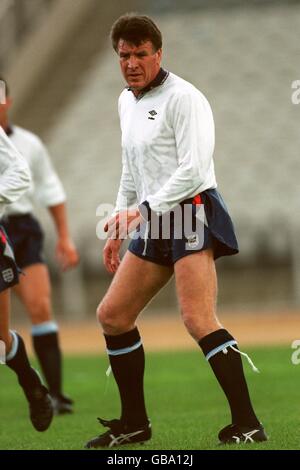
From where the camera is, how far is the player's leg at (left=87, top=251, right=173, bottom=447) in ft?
17.7

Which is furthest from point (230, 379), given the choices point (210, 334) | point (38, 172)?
point (38, 172)

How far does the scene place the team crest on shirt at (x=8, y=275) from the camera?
19.1 feet

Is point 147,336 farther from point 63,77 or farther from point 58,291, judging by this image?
point 63,77

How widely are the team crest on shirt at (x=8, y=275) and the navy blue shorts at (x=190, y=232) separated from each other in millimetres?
753

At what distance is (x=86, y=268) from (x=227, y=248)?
11979 millimetres

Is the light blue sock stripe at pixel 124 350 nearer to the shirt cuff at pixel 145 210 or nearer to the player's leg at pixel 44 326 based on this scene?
the shirt cuff at pixel 145 210

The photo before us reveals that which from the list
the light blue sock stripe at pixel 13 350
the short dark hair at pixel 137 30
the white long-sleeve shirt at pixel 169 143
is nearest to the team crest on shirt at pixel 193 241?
the white long-sleeve shirt at pixel 169 143

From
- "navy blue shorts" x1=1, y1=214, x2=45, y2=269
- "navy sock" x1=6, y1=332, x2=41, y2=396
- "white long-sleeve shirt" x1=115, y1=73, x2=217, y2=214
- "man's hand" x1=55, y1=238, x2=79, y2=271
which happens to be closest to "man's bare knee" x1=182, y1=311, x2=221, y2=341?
"white long-sleeve shirt" x1=115, y1=73, x2=217, y2=214

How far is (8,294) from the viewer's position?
19.7 feet

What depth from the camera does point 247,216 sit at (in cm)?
1809

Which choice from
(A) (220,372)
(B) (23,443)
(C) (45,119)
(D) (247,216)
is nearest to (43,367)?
(B) (23,443)

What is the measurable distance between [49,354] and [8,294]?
6.96 feet

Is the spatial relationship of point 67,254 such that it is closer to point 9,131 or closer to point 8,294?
point 9,131

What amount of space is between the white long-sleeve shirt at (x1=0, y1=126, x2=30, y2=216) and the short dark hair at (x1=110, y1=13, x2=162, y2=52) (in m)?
0.77
